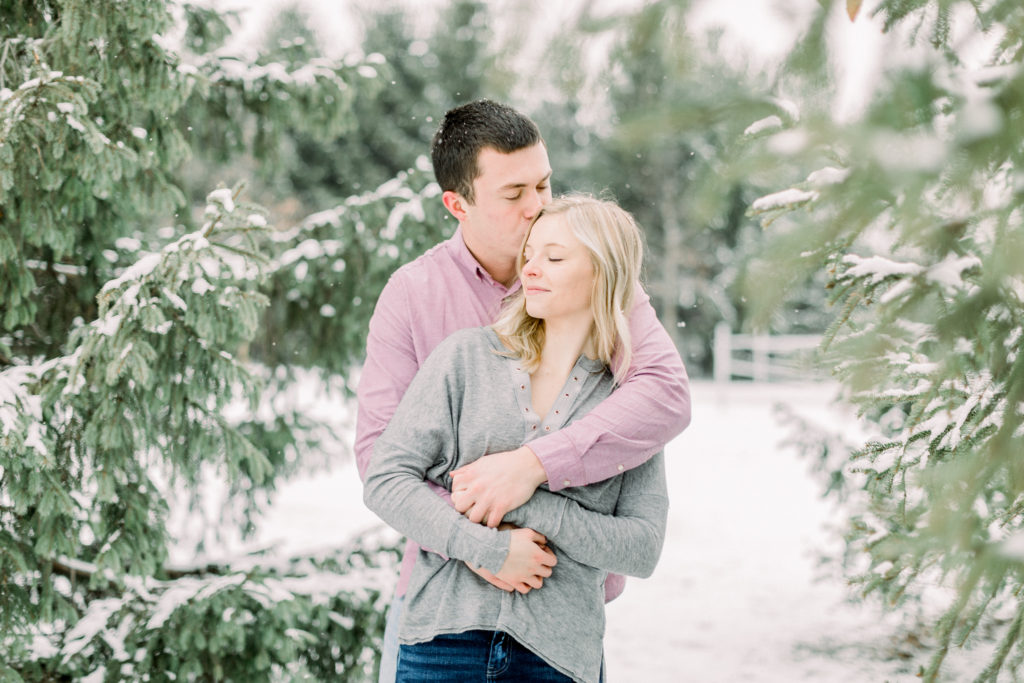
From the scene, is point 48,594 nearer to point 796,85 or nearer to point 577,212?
point 577,212

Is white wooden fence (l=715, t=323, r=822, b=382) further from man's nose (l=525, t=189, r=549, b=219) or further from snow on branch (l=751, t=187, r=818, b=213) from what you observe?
man's nose (l=525, t=189, r=549, b=219)

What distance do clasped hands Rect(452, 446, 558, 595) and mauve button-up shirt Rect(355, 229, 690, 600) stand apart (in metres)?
0.04

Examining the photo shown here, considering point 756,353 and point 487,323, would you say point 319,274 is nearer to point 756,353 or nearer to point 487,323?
A: point 487,323

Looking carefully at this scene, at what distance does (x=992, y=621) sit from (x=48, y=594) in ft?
12.8

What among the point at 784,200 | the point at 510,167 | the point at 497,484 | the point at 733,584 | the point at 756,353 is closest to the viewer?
the point at 497,484

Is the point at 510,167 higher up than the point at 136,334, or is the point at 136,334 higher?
the point at 510,167

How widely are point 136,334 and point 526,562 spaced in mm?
1324

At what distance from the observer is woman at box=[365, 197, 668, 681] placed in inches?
61.4

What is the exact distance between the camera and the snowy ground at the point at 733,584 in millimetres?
4211

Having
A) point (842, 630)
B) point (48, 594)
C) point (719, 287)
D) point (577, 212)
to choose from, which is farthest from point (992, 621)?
point (719, 287)

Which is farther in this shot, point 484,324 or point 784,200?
point 784,200

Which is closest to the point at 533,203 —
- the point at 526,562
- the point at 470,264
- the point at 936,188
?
the point at 470,264

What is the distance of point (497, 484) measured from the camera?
4.99 feet

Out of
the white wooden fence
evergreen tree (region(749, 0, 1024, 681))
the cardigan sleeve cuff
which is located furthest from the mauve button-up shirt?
the white wooden fence
